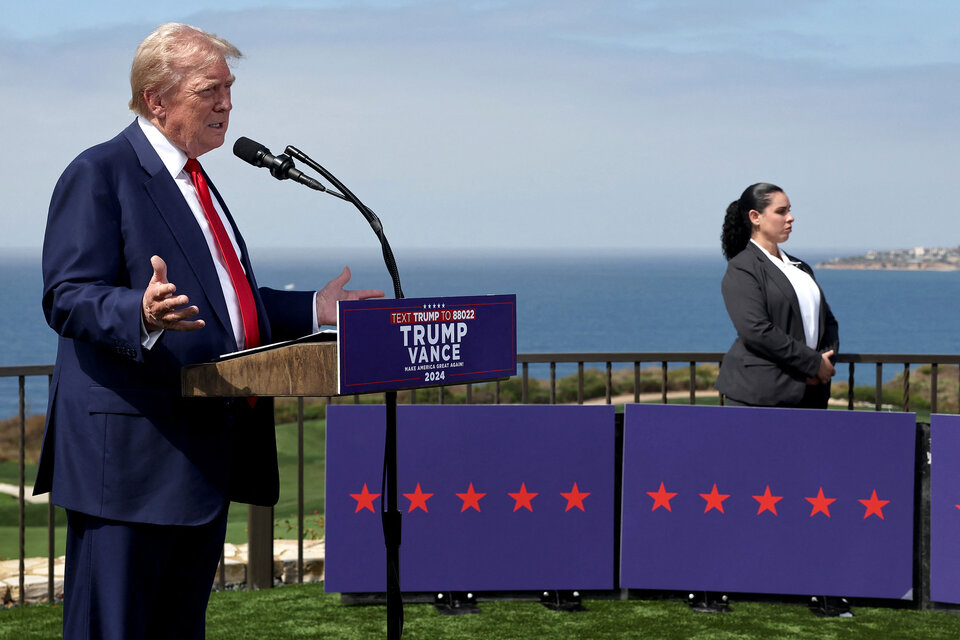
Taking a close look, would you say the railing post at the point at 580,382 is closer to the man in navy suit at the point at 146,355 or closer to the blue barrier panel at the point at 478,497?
the blue barrier panel at the point at 478,497

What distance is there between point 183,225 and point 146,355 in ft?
1.00

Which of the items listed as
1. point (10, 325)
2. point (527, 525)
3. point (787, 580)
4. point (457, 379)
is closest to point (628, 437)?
point (527, 525)

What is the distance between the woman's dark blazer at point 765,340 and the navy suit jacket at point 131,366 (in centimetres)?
282

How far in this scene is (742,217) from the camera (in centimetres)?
467

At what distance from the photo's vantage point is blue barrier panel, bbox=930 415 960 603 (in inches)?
161

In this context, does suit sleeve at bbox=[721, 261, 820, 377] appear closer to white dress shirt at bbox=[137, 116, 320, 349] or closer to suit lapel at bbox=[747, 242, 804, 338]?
suit lapel at bbox=[747, 242, 804, 338]

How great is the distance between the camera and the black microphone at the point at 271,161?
83.6 inches

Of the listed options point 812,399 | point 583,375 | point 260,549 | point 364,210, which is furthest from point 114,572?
point 583,375

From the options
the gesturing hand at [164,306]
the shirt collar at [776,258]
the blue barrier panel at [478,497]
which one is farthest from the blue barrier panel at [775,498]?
the gesturing hand at [164,306]

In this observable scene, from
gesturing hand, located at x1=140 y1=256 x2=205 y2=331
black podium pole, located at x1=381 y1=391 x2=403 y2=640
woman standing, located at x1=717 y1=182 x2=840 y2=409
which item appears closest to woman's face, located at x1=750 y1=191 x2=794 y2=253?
woman standing, located at x1=717 y1=182 x2=840 y2=409

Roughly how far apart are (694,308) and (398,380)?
12646 cm

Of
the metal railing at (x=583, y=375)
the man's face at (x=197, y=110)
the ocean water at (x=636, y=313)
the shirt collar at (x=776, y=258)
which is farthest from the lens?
the ocean water at (x=636, y=313)

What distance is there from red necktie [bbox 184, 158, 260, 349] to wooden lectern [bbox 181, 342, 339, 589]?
243mm

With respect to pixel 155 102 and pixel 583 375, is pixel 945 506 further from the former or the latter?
pixel 155 102
